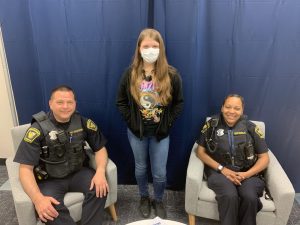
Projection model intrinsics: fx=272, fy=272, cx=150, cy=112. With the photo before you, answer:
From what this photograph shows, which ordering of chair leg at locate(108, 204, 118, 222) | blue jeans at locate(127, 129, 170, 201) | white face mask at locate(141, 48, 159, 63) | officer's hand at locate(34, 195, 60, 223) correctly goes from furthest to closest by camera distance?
chair leg at locate(108, 204, 118, 222) → blue jeans at locate(127, 129, 170, 201) → white face mask at locate(141, 48, 159, 63) → officer's hand at locate(34, 195, 60, 223)

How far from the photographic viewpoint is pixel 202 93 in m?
2.14

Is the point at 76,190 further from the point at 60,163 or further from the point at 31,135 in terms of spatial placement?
the point at 31,135

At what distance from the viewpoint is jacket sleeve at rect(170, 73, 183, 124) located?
1.81 meters

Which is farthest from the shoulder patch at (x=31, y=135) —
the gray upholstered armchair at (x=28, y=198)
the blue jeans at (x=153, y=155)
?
the blue jeans at (x=153, y=155)

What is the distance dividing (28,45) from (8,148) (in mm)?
1238

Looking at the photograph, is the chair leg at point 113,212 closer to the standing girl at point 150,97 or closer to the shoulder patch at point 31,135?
the standing girl at point 150,97

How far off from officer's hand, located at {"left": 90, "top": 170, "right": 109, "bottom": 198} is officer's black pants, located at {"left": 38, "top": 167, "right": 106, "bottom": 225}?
0.09ft

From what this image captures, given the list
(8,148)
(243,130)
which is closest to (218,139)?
(243,130)

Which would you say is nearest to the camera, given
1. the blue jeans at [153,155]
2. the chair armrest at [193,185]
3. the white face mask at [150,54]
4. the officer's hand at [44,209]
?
the officer's hand at [44,209]

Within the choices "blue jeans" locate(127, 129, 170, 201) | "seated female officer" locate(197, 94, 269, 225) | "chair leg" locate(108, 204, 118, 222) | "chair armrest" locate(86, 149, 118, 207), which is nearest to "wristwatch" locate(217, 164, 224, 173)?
"seated female officer" locate(197, 94, 269, 225)

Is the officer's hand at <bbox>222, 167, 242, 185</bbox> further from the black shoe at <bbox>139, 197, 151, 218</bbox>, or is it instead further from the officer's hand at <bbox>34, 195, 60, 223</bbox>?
the officer's hand at <bbox>34, 195, 60, 223</bbox>

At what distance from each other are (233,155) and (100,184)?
0.94 meters

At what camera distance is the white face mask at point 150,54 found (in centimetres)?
169

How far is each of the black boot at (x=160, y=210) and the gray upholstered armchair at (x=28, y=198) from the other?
0.32 meters
